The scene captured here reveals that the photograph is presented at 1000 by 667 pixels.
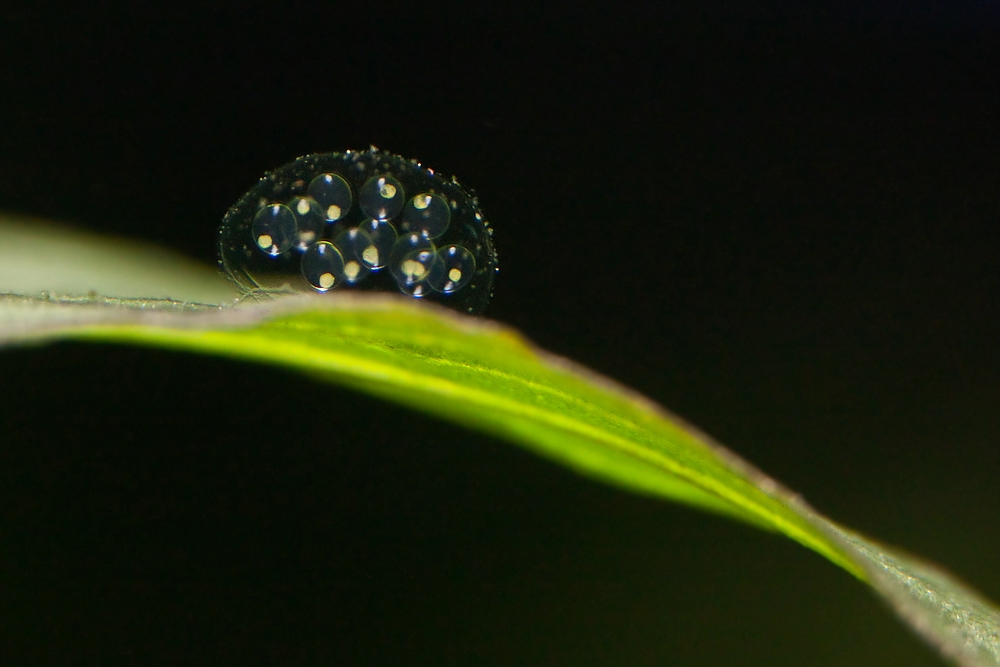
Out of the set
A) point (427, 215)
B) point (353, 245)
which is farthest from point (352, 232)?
point (427, 215)

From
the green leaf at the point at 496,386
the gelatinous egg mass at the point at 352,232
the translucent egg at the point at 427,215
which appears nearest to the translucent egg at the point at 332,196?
the gelatinous egg mass at the point at 352,232

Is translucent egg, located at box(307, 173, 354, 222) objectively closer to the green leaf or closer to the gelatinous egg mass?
the gelatinous egg mass

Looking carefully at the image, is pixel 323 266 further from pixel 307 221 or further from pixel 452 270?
pixel 452 270

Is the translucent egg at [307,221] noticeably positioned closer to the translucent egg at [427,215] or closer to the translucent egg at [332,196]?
the translucent egg at [332,196]

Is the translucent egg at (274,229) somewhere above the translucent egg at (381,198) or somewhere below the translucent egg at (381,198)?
below

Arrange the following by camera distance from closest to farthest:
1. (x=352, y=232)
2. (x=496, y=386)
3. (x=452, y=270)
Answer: (x=496, y=386) → (x=352, y=232) → (x=452, y=270)

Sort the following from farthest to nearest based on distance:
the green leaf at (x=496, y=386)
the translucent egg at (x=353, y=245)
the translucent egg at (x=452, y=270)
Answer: the translucent egg at (x=452, y=270), the translucent egg at (x=353, y=245), the green leaf at (x=496, y=386)
